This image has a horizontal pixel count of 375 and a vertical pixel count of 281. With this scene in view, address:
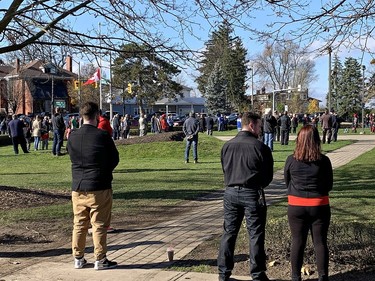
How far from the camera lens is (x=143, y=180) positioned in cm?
1478

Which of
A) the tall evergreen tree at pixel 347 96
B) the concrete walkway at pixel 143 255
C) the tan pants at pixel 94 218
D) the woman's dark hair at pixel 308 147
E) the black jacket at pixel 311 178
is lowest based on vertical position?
the concrete walkway at pixel 143 255

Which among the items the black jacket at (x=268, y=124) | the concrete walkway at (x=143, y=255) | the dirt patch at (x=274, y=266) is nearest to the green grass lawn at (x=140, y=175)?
the black jacket at (x=268, y=124)

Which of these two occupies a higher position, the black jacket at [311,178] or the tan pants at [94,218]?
the black jacket at [311,178]

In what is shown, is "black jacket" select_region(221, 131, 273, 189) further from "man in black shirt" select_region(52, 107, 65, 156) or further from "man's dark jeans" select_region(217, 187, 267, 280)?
"man in black shirt" select_region(52, 107, 65, 156)

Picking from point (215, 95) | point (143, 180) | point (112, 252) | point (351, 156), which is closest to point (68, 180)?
point (143, 180)

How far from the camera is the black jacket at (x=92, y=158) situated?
21.0 ft

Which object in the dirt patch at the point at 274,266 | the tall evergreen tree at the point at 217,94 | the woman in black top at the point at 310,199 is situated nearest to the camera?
the woman in black top at the point at 310,199

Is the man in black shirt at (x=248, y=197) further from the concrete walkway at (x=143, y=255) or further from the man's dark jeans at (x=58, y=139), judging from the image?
the man's dark jeans at (x=58, y=139)

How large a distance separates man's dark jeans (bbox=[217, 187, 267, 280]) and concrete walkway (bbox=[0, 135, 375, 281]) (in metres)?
0.30

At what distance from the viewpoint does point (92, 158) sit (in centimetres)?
641

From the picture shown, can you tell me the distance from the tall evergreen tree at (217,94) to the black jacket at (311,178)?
74519 millimetres

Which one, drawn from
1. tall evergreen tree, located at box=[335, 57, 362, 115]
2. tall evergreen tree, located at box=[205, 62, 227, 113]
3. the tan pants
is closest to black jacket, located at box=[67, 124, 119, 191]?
the tan pants

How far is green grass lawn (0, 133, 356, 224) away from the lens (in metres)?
10.5

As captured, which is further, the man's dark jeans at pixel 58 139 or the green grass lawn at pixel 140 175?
the man's dark jeans at pixel 58 139
